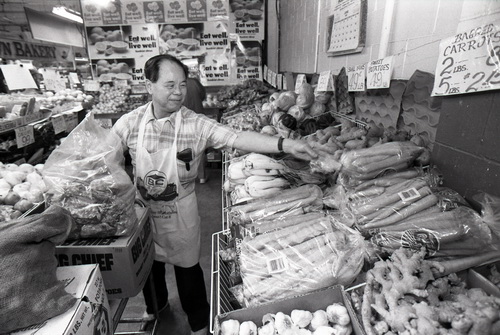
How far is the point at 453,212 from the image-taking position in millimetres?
1152

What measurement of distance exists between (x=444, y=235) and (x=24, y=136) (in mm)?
4208

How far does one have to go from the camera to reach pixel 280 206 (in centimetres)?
154

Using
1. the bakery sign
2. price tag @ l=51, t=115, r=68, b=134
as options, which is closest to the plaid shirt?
price tag @ l=51, t=115, r=68, b=134

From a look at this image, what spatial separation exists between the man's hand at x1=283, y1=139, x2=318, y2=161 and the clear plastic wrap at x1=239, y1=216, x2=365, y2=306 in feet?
1.94

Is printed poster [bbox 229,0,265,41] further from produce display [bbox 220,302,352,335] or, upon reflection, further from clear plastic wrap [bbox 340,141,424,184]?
produce display [bbox 220,302,352,335]

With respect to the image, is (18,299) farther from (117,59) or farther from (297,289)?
(117,59)

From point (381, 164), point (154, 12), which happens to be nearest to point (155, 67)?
point (381, 164)

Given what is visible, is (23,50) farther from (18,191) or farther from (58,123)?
(18,191)

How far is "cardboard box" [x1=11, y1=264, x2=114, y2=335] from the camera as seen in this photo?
→ 1.01 meters

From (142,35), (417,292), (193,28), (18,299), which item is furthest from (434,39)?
(142,35)

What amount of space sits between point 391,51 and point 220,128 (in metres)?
1.26

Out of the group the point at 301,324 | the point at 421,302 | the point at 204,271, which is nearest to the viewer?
the point at 421,302

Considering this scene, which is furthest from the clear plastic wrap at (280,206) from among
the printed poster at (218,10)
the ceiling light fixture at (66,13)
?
the ceiling light fixture at (66,13)

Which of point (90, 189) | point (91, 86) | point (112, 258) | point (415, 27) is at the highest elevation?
point (415, 27)
